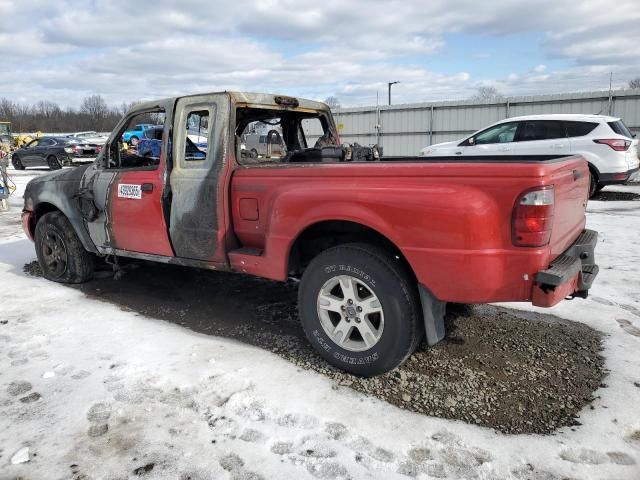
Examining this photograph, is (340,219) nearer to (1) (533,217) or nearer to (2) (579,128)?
(1) (533,217)

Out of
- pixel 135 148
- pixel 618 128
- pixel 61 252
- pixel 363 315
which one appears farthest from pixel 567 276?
pixel 618 128

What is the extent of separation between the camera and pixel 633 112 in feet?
50.5

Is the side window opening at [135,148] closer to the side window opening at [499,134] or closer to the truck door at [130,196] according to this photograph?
the truck door at [130,196]

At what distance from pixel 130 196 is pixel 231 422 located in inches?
96.6

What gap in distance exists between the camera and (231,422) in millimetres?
2791

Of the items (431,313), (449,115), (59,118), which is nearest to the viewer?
(431,313)

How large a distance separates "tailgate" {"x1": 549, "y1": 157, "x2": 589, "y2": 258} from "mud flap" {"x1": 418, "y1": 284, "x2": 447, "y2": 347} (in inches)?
28.3

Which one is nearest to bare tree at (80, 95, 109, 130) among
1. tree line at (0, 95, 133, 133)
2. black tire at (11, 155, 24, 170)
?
tree line at (0, 95, 133, 133)

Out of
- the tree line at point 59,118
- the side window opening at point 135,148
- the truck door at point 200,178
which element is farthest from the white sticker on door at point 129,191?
the tree line at point 59,118

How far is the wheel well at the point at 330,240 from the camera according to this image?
127 inches

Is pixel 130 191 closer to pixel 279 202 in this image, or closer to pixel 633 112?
pixel 279 202

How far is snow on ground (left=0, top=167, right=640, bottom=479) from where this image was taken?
2418mm

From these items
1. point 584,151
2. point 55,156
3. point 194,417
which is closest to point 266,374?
point 194,417

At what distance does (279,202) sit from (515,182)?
5.02 feet
